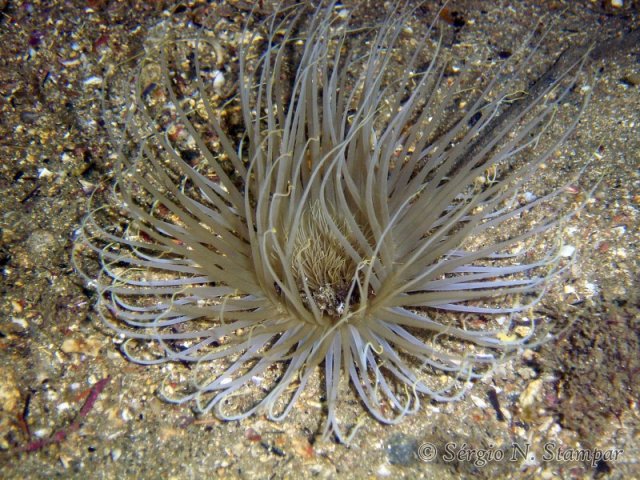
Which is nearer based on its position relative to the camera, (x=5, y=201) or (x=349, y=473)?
(x=349, y=473)

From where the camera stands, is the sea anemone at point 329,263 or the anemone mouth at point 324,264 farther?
the anemone mouth at point 324,264

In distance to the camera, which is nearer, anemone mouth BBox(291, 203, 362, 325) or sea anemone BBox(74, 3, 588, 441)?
sea anemone BBox(74, 3, 588, 441)

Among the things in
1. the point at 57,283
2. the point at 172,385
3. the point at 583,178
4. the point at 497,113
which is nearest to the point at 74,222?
the point at 57,283

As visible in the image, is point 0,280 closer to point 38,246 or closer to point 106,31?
point 38,246

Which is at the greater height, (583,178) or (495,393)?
(583,178)

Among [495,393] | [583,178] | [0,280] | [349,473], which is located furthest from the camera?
[583,178]

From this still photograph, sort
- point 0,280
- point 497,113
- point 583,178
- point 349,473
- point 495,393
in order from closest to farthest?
1. point 349,473
2. point 495,393
3. point 0,280
4. point 583,178
5. point 497,113

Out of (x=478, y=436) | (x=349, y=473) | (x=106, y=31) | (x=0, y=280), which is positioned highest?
(x=106, y=31)
